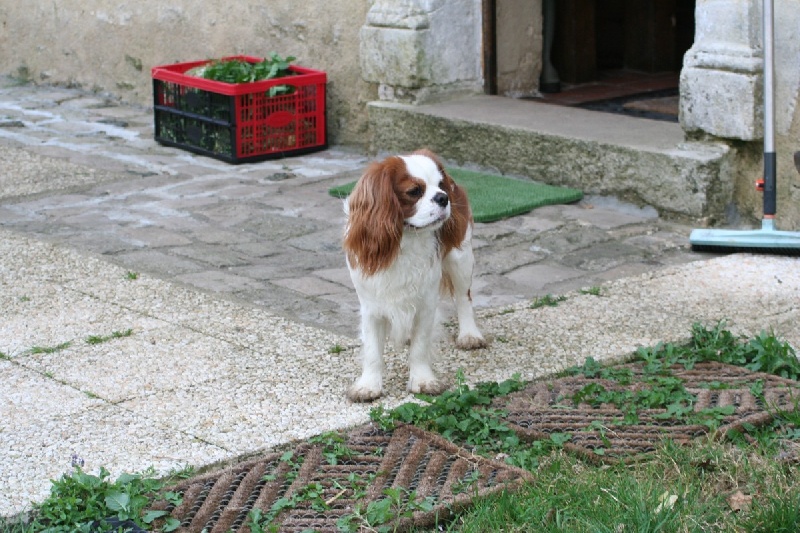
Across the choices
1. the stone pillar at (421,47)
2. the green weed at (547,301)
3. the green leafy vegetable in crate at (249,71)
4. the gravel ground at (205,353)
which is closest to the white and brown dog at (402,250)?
the gravel ground at (205,353)

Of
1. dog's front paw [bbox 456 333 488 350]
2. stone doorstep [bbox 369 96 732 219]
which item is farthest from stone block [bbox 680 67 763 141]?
dog's front paw [bbox 456 333 488 350]

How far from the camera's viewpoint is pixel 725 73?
5801mm

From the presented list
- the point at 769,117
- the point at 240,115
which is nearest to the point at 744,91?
the point at 769,117

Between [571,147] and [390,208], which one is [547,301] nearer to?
[390,208]

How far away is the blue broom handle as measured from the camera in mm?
5406

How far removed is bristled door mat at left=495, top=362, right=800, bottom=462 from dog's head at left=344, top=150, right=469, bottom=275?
622 millimetres

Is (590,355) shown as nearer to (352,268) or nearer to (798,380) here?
(798,380)

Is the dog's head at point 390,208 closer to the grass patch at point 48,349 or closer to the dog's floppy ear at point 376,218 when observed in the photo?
the dog's floppy ear at point 376,218

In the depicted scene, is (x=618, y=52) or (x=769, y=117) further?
(x=618, y=52)

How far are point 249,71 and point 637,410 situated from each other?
4775mm

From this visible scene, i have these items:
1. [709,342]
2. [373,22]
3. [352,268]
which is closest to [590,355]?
[709,342]

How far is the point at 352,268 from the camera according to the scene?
3.84 m

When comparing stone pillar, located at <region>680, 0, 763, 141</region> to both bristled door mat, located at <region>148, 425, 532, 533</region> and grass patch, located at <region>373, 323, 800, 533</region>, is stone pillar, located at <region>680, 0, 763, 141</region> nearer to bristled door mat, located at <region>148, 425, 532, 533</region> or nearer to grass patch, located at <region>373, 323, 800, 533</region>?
grass patch, located at <region>373, 323, 800, 533</region>

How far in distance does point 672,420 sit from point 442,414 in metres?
0.71
